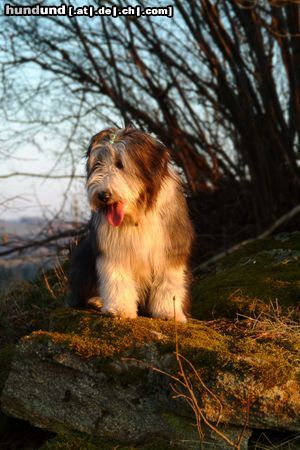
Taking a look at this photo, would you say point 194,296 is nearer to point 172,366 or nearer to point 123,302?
point 123,302

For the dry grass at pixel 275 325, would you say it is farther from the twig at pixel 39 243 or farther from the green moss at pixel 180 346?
the twig at pixel 39 243

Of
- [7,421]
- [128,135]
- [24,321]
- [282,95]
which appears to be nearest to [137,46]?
[282,95]

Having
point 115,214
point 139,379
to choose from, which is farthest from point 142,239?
point 139,379

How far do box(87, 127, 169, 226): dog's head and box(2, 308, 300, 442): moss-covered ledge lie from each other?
0.71 m

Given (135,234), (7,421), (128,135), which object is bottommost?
(7,421)

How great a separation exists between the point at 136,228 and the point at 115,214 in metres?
0.21

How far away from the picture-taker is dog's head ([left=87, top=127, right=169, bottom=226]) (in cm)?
A: 369

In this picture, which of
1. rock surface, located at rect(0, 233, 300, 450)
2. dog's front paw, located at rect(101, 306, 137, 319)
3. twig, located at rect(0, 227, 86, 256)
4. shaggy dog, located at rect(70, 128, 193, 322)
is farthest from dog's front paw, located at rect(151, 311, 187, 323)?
twig, located at rect(0, 227, 86, 256)

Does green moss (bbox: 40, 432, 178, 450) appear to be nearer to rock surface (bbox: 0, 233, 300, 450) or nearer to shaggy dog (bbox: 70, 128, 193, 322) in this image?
rock surface (bbox: 0, 233, 300, 450)

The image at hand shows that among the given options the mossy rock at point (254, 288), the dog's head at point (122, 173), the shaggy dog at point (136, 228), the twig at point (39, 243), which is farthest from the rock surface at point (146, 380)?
the twig at point (39, 243)

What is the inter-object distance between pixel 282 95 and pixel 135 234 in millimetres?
6465

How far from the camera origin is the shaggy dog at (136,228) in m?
3.78

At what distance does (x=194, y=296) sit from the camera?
17.6ft

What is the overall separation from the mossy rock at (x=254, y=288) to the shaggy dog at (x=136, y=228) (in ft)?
1.79
